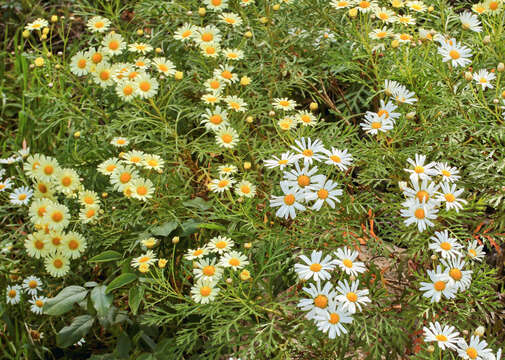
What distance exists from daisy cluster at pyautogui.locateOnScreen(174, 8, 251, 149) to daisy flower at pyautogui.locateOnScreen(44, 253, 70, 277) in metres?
0.77

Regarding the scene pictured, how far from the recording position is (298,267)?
5.82 feet

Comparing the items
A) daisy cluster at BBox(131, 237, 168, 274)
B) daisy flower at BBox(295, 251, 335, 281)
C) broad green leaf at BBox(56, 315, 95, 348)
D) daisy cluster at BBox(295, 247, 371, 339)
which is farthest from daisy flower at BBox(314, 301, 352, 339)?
broad green leaf at BBox(56, 315, 95, 348)

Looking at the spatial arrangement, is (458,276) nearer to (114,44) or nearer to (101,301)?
(101,301)

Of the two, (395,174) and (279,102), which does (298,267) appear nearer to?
(395,174)

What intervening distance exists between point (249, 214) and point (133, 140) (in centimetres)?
70

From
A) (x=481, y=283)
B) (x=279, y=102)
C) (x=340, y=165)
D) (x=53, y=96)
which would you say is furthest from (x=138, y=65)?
(x=481, y=283)

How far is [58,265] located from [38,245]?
0.11 m

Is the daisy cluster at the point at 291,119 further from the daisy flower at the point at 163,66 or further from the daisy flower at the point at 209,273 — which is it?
the daisy flower at the point at 209,273

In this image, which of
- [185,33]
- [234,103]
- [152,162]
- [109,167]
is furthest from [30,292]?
[185,33]

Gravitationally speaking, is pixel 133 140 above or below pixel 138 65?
below

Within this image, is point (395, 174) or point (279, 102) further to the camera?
point (279, 102)

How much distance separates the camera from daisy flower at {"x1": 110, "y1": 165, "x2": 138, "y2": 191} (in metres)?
2.10

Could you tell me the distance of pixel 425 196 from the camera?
1712mm

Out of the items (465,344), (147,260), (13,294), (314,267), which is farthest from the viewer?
(13,294)
